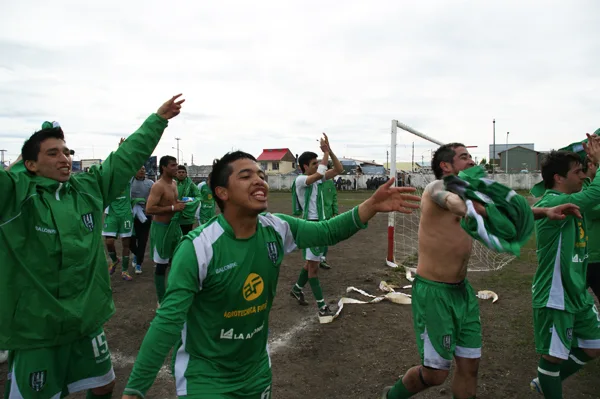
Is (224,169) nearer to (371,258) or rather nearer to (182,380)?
(182,380)

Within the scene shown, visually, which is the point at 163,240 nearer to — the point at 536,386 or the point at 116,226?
the point at 116,226

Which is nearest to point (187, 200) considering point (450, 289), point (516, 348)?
point (450, 289)

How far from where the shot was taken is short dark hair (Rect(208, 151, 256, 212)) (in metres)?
2.65

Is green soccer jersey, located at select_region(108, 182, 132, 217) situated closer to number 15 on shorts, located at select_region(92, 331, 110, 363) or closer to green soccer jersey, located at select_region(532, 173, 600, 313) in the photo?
number 15 on shorts, located at select_region(92, 331, 110, 363)

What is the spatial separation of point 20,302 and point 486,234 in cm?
293

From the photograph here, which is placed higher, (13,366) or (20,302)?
(20,302)

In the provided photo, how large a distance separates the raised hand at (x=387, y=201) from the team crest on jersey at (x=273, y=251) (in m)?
0.59

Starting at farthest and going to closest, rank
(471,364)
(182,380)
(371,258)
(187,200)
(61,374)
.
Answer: (371,258)
(187,200)
(471,364)
(61,374)
(182,380)

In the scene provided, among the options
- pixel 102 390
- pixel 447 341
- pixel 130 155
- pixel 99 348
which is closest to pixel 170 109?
pixel 130 155

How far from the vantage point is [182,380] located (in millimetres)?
2346

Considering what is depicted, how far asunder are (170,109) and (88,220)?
110 centimetres

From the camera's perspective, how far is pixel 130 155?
11.0 feet

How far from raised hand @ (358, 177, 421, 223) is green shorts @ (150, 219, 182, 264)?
4668 millimetres

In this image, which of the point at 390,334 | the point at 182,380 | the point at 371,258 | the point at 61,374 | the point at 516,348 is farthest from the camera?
the point at 371,258
